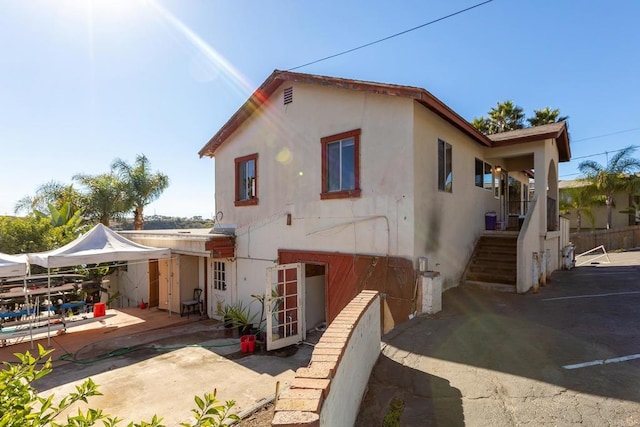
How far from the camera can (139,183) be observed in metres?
28.0

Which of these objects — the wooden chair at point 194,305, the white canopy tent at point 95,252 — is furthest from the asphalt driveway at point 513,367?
the wooden chair at point 194,305

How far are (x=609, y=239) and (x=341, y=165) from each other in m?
28.7

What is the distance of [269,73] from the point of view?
12.1m

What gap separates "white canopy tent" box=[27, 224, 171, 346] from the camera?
10961 mm

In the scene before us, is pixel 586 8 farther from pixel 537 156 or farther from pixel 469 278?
pixel 469 278

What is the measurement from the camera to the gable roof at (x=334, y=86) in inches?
340

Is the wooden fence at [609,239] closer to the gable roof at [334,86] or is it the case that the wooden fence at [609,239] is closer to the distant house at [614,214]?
the distant house at [614,214]

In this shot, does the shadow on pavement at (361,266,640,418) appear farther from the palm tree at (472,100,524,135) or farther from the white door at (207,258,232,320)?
the palm tree at (472,100,524,135)

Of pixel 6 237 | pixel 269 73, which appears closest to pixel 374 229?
pixel 269 73

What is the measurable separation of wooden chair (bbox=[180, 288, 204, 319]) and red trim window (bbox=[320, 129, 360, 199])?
838cm

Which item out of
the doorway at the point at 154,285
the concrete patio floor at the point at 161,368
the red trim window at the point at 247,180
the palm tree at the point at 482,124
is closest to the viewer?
the concrete patio floor at the point at 161,368

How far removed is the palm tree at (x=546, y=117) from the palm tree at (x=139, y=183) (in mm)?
31701

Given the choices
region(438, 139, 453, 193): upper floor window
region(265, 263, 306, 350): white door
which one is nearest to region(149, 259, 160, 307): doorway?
region(265, 263, 306, 350): white door

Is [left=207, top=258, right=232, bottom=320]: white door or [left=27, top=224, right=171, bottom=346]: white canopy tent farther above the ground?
[left=27, top=224, right=171, bottom=346]: white canopy tent
